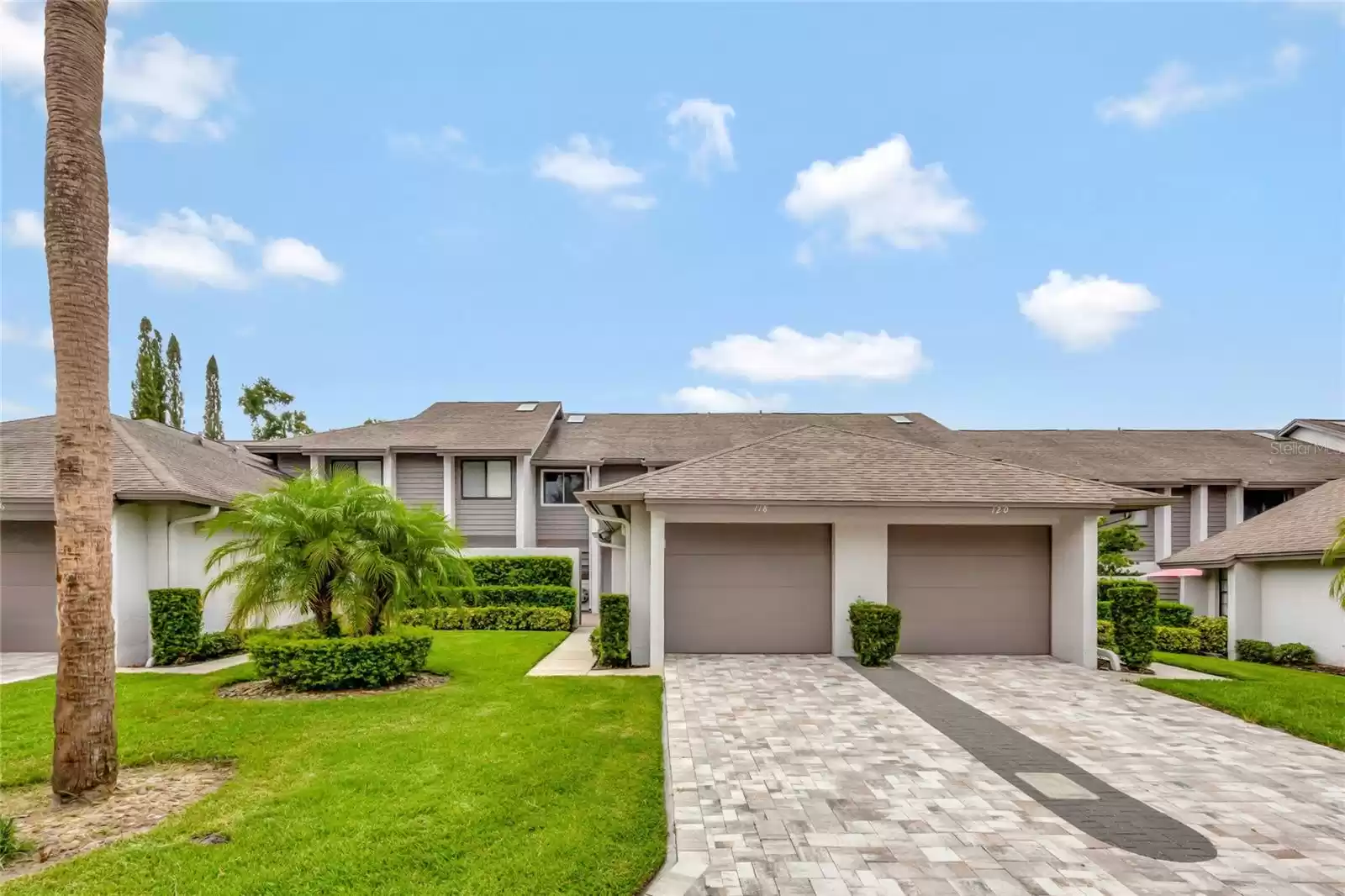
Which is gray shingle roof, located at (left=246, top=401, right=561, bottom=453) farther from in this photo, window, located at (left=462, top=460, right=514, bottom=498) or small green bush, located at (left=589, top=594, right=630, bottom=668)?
small green bush, located at (left=589, top=594, right=630, bottom=668)

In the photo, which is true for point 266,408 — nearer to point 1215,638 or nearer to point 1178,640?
point 1178,640

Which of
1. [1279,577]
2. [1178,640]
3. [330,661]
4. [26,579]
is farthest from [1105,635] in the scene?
[26,579]

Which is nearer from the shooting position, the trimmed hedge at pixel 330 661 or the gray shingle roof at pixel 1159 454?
the trimmed hedge at pixel 330 661

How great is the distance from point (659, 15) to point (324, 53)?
7.28 meters

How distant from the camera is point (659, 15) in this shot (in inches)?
586

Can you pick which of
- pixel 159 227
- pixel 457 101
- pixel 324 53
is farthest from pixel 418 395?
pixel 324 53

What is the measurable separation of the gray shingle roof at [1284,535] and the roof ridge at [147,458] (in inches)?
840

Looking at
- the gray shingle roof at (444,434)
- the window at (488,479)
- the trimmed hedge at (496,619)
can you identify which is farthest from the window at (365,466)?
the trimmed hedge at (496,619)

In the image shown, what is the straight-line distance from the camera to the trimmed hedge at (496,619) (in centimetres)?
1554

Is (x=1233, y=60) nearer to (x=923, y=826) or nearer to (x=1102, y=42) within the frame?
(x=1102, y=42)

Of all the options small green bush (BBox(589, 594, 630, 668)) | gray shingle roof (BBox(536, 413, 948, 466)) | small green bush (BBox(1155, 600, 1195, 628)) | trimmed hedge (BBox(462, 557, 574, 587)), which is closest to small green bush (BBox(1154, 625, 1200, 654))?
small green bush (BBox(1155, 600, 1195, 628))

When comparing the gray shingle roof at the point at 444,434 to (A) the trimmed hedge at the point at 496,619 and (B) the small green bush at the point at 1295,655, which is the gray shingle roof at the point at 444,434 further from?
(B) the small green bush at the point at 1295,655

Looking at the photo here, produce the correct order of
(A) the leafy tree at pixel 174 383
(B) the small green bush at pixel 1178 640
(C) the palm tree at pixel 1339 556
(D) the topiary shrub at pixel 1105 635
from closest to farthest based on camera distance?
(C) the palm tree at pixel 1339 556 → (D) the topiary shrub at pixel 1105 635 → (B) the small green bush at pixel 1178 640 → (A) the leafy tree at pixel 174 383

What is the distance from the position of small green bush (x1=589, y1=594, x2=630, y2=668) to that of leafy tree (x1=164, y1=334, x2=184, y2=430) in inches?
1333
